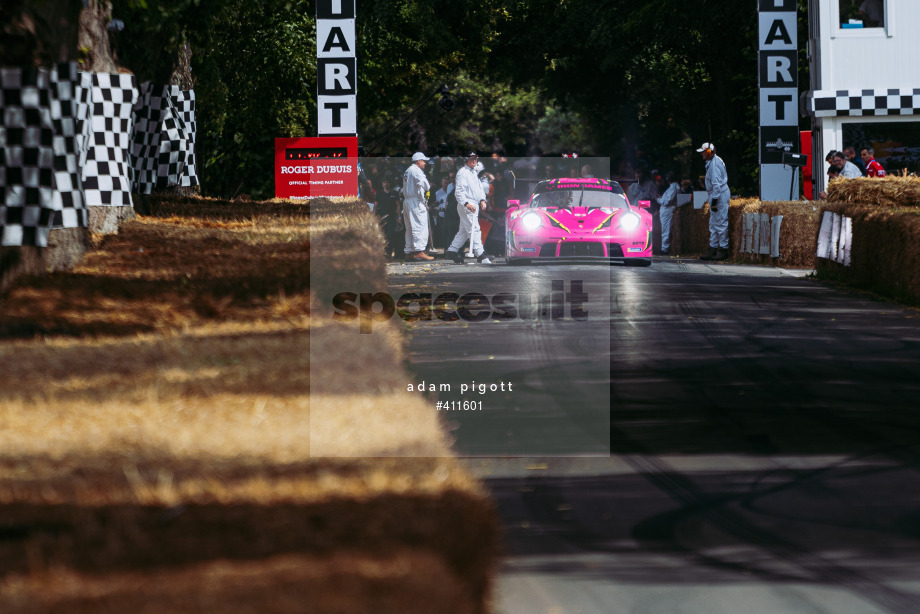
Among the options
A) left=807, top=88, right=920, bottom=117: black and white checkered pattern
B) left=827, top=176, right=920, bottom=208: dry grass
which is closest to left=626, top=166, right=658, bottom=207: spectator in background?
left=807, top=88, right=920, bottom=117: black and white checkered pattern

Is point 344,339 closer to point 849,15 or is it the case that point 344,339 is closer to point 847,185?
point 847,185

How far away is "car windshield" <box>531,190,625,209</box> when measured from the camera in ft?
63.6

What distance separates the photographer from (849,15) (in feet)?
83.9

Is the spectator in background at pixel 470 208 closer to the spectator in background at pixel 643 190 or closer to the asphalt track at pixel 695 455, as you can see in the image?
the asphalt track at pixel 695 455

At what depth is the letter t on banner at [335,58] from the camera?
58.7 feet

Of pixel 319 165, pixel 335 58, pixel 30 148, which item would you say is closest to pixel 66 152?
pixel 30 148

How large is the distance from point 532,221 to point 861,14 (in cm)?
1074

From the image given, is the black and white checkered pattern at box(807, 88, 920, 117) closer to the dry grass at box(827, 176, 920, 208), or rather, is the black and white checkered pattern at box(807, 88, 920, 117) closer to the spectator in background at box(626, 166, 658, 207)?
the spectator in background at box(626, 166, 658, 207)

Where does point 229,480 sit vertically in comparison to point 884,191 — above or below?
below

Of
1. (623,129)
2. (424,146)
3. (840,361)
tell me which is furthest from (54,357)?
(424,146)

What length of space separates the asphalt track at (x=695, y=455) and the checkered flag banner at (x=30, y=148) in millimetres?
2651

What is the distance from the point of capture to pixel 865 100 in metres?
25.4

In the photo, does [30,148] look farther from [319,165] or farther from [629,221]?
[629,221]

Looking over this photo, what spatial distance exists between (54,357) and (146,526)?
8.00 ft
